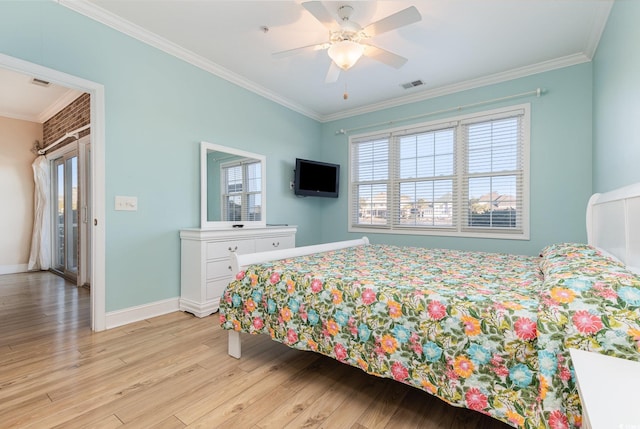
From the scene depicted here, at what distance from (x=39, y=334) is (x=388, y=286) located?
110 inches

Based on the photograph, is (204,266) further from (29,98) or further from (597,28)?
(597,28)

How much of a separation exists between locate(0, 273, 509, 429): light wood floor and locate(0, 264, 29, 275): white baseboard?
3.12 meters

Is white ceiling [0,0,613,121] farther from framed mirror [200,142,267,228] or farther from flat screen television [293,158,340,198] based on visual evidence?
flat screen television [293,158,340,198]

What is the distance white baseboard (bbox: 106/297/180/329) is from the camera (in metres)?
2.52

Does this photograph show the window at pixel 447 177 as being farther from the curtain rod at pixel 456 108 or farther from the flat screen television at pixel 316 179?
the flat screen television at pixel 316 179

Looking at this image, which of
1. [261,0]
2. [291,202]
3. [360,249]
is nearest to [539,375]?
[360,249]

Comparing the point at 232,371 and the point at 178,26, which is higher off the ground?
the point at 178,26

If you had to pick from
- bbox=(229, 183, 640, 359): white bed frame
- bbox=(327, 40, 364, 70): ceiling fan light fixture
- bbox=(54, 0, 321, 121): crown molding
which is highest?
bbox=(54, 0, 321, 121): crown molding

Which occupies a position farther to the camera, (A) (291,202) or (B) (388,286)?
(A) (291,202)

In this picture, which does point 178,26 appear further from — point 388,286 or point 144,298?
point 388,286

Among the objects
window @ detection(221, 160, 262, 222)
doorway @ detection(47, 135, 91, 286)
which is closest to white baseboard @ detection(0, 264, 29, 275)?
doorway @ detection(47, 135, 91, 286)

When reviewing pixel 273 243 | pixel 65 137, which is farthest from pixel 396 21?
pixel 65 137

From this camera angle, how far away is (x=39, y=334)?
7.73ft

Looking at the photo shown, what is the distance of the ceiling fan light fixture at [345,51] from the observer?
229 centimetres
